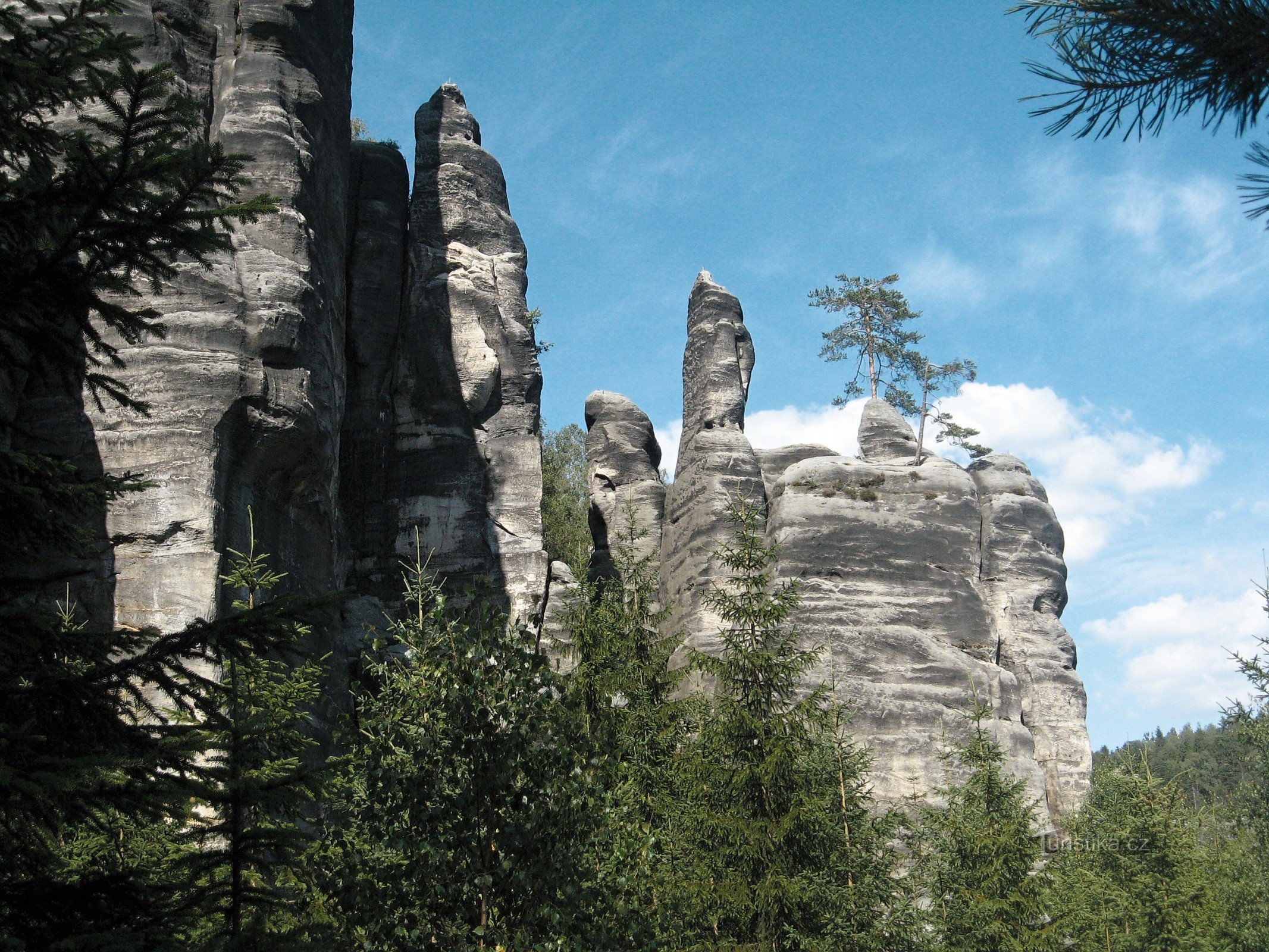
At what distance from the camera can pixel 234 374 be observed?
18.6m

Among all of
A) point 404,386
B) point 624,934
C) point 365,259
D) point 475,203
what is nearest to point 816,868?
point 624,934

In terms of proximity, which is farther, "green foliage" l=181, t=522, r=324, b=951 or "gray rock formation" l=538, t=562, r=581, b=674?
"gray rock formation" l=538, t=562, r=581, b=674

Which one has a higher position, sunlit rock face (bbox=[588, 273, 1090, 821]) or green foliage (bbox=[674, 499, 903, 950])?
sunlit rock face (bbox=[588, 273, 1090, 821])

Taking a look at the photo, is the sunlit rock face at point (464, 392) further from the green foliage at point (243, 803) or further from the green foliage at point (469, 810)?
the green foliage at point (243, 803)

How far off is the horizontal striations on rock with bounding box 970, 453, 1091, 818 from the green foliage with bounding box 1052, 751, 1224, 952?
8736 millimetres

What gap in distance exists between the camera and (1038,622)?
2928 centimetres

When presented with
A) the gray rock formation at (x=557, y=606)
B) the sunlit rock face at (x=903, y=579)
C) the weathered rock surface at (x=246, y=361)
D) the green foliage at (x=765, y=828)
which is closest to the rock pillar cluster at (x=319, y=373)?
the weathered rock surface at (x=246, y=361)

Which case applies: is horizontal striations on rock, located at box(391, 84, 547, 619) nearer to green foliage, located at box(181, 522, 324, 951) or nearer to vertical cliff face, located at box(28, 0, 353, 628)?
vertical cliff face, located at box(28, 0, 353, 628)

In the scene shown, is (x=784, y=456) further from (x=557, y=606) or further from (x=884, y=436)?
(x=557, y=606)

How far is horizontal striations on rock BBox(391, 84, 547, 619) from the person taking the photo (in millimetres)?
26641

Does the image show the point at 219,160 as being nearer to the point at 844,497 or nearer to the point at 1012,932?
the point at 1012,932

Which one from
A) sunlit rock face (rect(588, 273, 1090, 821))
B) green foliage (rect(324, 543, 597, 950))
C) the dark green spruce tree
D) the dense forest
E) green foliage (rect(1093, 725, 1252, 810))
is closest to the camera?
the dense forest

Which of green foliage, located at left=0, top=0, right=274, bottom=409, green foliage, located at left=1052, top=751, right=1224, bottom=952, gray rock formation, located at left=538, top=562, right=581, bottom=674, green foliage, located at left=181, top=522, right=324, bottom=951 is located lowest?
green foliage, located at left=1052, top=751, right=1224, bottom=952

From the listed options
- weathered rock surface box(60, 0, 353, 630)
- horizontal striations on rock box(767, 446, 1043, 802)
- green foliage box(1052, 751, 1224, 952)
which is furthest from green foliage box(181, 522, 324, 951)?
horizontal striations on rock box(767, 446, 1043, 802)
